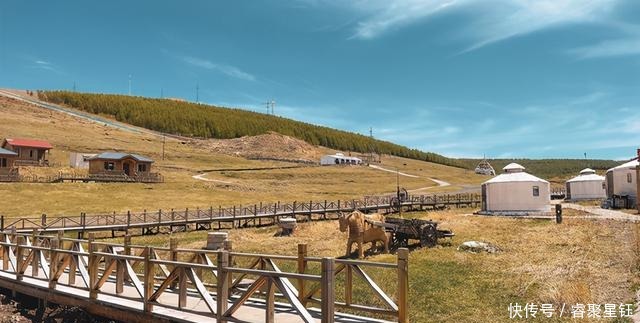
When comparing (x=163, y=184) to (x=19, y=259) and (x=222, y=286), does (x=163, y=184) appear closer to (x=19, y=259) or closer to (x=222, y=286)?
(x=19, y=259)

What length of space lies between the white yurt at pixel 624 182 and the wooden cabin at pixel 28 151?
6944 cm

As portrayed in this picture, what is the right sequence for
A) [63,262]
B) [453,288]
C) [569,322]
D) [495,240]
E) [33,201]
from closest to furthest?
[569,322], [63,262], [453,288], [495,240], [33,201]

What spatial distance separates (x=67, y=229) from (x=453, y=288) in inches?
1073

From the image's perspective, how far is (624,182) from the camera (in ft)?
155

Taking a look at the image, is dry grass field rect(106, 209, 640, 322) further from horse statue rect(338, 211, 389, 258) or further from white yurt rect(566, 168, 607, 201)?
white yurt rect(566, 168, 607, 201)

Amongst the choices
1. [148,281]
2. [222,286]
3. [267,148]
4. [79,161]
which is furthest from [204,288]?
[267,148]

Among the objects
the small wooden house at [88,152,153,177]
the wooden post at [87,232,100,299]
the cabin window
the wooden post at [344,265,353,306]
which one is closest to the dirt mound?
the small wooden house at [88,152,153,177]

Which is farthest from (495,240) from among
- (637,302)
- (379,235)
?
(637,302)

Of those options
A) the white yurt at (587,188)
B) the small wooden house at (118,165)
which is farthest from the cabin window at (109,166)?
the white yurt at (587,188)

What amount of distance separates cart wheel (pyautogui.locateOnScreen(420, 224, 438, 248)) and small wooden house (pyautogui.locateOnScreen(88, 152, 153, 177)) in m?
54.9

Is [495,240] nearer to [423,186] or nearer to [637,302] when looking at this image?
[637,302]

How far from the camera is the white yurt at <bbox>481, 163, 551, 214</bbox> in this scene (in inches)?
1732

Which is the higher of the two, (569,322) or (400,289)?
(400,289)

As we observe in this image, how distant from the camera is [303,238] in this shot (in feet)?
94.6
